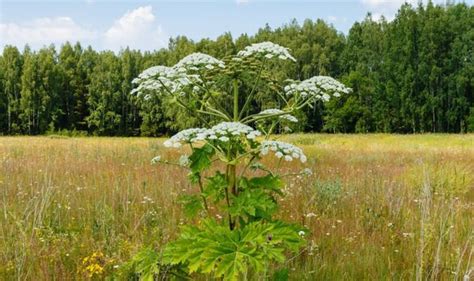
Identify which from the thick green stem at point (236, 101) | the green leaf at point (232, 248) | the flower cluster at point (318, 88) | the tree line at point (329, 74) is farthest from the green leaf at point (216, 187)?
the tree line at point (329, 74)

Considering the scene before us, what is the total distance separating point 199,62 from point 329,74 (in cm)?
6717

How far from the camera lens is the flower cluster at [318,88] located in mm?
2834

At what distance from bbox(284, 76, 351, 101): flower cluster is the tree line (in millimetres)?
53870

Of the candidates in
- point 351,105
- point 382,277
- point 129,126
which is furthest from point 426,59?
point 382,277

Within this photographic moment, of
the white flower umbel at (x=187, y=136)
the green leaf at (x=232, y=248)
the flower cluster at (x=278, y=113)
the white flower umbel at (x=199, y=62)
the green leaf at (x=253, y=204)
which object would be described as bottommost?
the green leaf at (x=232, y=248)

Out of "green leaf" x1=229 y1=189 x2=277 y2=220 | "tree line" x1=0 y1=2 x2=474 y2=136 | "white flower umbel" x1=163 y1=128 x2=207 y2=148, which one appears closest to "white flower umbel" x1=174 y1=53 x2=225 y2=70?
"white flower umbel" x1=163 y1=128 x2=207 y2=148

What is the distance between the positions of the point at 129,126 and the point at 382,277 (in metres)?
69.1

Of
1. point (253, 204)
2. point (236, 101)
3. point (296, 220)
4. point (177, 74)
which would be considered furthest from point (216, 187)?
point (296, 220)

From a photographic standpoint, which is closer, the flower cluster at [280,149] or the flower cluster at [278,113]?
the flower cluster at [280,149]

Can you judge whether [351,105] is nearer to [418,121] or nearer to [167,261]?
[418,121]

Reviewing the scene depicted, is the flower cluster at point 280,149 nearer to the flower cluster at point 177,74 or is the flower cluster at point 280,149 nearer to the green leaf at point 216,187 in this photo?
the green leaf at point 216,187

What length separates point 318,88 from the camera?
9.53 ft

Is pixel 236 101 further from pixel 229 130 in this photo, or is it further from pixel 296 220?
pixel 296 220

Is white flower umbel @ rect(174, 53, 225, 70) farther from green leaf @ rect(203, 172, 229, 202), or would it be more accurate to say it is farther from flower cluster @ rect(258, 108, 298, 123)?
green leaf @ rect(203, 172, 229, 202)
